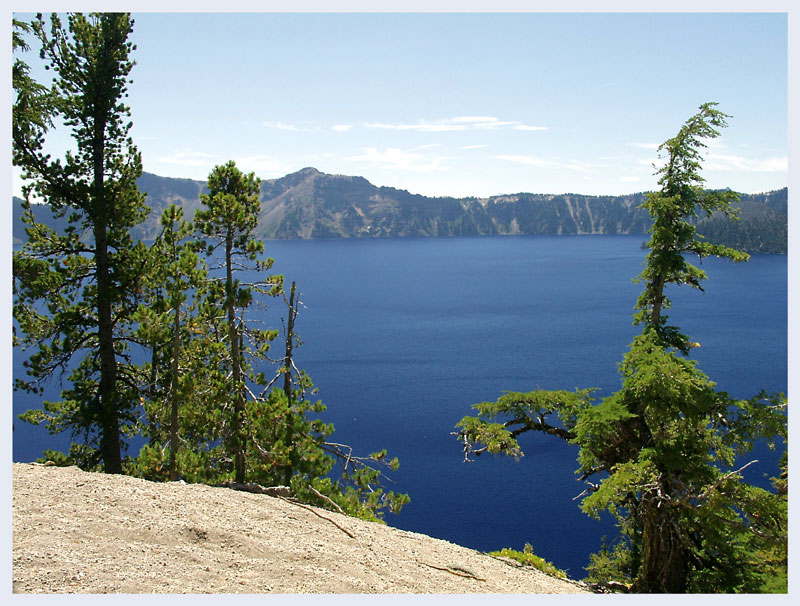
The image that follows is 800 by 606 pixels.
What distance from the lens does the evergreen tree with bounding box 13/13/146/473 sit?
1888 centimetres

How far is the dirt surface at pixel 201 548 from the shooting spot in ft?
28.0

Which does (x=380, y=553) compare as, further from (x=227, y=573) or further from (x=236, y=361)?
(x=236, y=361)

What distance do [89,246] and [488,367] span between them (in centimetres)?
5062

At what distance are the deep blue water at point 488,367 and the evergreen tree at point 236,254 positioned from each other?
18.8m

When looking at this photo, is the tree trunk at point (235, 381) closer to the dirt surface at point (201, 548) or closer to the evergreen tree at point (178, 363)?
the evergreen tree at point (178, 363)

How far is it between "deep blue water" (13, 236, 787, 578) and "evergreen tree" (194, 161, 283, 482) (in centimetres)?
1877

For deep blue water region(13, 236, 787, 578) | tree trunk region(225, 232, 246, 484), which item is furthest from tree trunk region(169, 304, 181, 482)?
deep blue water region(13, 236, 787, 578)

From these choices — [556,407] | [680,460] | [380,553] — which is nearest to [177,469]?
[380,553]

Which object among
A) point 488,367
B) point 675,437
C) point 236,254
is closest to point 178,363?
point 236,254

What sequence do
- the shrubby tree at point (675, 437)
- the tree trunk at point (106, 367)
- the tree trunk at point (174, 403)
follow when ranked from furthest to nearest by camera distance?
the tree trunk at point (106, 367)
the tree trunk at point (174, 403)
the shrubby tree at point (675, 437)

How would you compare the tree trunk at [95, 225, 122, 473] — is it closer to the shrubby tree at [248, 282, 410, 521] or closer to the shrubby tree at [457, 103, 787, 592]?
the shrubby tree at [248, 282, 410, 521]

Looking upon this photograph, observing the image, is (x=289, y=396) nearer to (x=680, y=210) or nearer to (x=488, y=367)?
(x=680, y=210)

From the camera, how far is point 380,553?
11.1 metres

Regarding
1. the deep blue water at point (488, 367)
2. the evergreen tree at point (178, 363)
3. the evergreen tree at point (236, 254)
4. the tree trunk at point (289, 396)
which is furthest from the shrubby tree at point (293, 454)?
the deep blue water at point (488, 367)
